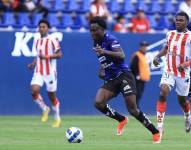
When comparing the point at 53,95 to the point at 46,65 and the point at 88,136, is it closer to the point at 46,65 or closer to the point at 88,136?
the point at 46,65

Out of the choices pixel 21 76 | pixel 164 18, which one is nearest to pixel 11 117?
pixel 21 76

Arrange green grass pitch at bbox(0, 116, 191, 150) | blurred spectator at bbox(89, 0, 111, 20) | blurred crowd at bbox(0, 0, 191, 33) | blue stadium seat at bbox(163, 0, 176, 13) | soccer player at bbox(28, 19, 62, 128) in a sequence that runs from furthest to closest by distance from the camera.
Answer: blue stadium seat at bbox(163, 0, 176, 13), blurred spectator at bbox(89, 0, 111, 20), blurred crowd at bbox(0, 0, 191, 33), soccer player at bbox(28, 19, 62, 128), green grass pitch at bbox(0, 116, 191, 150)

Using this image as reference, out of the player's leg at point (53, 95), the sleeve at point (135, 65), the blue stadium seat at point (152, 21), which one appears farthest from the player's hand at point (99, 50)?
the blue stadium seat at point (152, 21)

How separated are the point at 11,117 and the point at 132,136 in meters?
7.53

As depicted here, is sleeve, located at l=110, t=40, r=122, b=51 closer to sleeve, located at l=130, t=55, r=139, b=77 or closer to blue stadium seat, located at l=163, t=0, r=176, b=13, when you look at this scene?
sleeve, located at l=130, t=55, r=139, b=77

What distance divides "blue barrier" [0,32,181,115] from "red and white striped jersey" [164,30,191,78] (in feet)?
29.0

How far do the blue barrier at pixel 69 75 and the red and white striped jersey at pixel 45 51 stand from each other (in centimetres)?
308

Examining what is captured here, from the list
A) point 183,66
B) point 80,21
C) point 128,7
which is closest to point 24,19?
point 80,21

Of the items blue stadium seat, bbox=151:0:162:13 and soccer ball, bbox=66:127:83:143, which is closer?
soccer ball, bbox=66:127:83:143

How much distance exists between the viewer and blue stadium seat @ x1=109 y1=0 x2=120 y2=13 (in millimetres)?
27047

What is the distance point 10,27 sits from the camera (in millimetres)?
24641

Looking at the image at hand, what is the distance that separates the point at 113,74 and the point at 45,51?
19.5ft

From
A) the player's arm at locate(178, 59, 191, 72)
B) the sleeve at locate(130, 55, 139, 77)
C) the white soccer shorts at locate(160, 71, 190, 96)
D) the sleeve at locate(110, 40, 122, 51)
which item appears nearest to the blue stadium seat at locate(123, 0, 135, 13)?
the sleeve at locate(130, 55, 139, 77)

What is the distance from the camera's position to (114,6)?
89.1 feet
